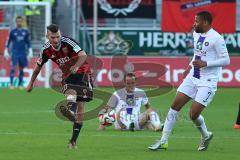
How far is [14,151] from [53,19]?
2171cm

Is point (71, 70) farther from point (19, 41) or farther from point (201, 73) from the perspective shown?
point (19, 41)

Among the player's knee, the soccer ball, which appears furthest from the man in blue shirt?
the player's knee

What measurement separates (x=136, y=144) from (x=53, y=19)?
20600 millimetres

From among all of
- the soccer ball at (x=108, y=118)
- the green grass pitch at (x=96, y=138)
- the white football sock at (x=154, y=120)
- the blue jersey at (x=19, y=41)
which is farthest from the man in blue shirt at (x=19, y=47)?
the white football sock at (x=154, y=120)


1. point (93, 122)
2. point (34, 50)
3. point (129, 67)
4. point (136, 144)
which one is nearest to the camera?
point (136, 144)

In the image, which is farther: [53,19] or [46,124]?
[53,19]

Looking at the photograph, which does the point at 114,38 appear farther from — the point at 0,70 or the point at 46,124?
the point at 46,124

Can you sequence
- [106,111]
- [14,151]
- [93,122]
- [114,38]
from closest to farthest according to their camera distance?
[14,151] < [106,111] < [93,122] < [114,38]

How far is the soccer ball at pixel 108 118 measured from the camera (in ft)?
58.3

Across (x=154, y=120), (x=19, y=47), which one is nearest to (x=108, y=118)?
(x=154, y=120)

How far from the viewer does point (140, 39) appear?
35062mm

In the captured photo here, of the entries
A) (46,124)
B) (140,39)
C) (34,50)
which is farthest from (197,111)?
(140,39)

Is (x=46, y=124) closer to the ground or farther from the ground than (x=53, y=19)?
closer to the ground

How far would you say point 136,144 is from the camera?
49.4ft
